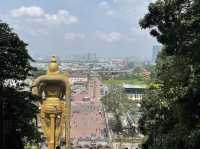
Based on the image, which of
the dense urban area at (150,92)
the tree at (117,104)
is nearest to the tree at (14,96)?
the dense urban area at (150,92)

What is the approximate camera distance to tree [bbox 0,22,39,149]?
1666 cm

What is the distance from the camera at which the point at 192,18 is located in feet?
40.4

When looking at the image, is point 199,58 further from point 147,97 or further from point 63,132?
point 147,97

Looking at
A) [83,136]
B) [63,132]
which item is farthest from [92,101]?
[63,132]

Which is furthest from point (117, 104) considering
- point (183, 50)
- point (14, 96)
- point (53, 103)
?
point (183, 50)

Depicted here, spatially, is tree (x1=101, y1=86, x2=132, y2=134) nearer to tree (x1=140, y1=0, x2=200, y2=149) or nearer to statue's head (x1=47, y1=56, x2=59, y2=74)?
statue's head (x1=47, y1=56, x2=59, y2=74)

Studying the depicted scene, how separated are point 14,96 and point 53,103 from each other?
47.3 inches

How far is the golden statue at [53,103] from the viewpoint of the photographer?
56.5 feet

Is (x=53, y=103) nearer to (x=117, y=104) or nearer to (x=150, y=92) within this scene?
(x=150, y=92)

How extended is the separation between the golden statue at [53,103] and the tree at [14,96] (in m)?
0.35

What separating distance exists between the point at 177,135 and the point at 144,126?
11.6m

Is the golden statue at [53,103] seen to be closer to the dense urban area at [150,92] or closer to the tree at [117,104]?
the dense urban area at [150,92]

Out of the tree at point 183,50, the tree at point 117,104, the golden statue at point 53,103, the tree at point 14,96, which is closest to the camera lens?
the tree at point 183,50

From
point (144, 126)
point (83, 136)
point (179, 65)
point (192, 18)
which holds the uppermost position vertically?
point (192, 18)
